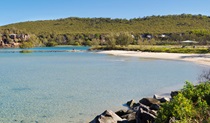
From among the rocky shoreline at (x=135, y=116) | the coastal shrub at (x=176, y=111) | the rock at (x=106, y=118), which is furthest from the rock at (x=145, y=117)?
the rock at (x=106, y=118)

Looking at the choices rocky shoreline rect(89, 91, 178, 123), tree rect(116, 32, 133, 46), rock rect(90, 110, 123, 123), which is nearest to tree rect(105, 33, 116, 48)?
tree rect(116, 32, 133, 46)

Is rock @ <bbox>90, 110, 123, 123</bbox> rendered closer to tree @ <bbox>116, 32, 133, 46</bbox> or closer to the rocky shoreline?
the rocky shoreline

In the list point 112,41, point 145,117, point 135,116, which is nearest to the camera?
point 145,117

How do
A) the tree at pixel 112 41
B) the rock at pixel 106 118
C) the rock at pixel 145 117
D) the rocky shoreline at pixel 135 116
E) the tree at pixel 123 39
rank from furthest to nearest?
the tree at pixel 112 41
the tree at pixel 123 39
the rock at pixel 106 118
the rocky shoreline at pixel 135 116
the rock at pixel 145 117

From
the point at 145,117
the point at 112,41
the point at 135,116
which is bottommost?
the point at 112,41

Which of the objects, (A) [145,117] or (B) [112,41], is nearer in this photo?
(A) [145,117]

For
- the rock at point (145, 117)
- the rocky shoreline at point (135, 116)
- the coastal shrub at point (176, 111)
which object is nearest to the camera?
the coastal shrub at point (176, 111)

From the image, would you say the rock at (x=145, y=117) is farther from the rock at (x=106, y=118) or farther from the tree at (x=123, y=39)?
the tree at (x=123, y=39)

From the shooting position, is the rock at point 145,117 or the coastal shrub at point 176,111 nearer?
the coastal shrub at point 176,111

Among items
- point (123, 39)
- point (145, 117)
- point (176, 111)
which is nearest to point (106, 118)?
point (145, 117)

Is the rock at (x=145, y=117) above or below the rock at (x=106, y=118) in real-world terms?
above

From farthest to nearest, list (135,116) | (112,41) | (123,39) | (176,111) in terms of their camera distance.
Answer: (112,41) → (123,39) → (135,116) → (176,111)

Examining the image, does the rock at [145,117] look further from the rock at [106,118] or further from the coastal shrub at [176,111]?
the rock at [106,118]

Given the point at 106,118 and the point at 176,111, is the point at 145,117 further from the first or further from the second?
the point at 106,118
